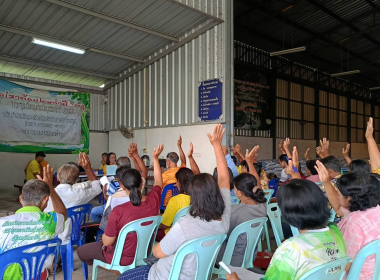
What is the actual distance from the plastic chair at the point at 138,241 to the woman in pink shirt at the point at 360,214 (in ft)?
4.22

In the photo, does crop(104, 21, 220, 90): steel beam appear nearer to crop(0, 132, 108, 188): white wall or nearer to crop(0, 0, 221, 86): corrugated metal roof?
crop(0, 0, 221, 86): corrugated metal roof

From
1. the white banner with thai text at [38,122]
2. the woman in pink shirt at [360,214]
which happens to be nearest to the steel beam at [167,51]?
the white banner with thai text at [38,122]

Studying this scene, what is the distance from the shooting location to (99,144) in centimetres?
1099

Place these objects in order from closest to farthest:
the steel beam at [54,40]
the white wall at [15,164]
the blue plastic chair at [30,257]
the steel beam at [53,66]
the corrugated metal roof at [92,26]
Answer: the blue plastic chair at [30,257]
the corrugated metal roof at [92,26]
the steel beam at [54,40]
the steel beam at [53,66]
the white wall at [15,164]

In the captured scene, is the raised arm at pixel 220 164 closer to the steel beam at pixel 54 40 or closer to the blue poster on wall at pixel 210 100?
the blue poster on wall at pixel 210 100

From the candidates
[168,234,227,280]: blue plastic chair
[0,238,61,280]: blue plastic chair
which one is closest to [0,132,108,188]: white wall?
[0,238,61,280]: blue plastic chair

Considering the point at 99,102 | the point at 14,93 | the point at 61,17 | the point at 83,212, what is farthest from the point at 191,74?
the point at 83,212

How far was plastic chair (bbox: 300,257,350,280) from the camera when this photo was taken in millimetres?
1342

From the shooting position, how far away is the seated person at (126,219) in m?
2.37

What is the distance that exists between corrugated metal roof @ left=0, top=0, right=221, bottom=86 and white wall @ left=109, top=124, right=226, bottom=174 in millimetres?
2363

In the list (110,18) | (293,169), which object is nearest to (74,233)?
(293,169)

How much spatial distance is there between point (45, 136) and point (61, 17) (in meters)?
3.71

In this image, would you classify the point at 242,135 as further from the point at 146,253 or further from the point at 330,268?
the point at 330,268

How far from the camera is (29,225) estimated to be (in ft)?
6.30
